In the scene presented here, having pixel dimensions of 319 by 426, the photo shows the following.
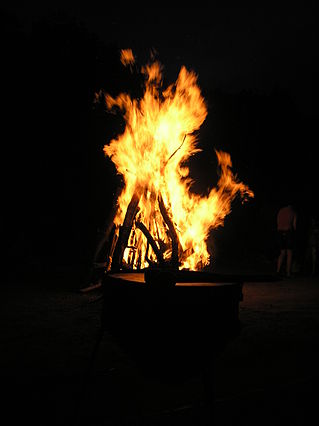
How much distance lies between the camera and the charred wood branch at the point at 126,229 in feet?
25.5

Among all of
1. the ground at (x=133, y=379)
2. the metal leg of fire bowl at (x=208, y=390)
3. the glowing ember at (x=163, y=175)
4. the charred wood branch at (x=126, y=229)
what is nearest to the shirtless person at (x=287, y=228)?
the glowing ember at (x=163, y=175)

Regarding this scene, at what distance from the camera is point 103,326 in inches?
144

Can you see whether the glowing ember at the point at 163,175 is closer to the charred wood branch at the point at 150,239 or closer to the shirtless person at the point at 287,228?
the charred wood branch at the point at 150,239

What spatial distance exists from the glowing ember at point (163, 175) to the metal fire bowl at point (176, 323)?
3.93 m

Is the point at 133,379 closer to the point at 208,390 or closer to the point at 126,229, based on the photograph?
the point at 208,390

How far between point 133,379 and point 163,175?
415 centimetres

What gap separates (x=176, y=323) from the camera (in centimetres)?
295

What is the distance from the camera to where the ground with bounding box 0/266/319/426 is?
10.8 ft

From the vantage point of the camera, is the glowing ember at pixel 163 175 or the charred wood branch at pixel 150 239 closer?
the glowing ember at pixel 163 175

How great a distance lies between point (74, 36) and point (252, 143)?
8878 millimetres

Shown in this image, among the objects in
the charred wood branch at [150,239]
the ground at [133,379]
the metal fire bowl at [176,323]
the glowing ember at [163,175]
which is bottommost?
the ground at [133,379]

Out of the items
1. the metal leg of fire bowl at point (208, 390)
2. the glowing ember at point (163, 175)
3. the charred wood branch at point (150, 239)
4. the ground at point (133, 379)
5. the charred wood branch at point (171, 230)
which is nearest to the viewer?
the metal leg of fire bowl at point (208, 390)

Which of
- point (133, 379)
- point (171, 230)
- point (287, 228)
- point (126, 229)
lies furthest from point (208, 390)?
point (287, 228)

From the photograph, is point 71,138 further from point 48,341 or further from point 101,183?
point 48,341
